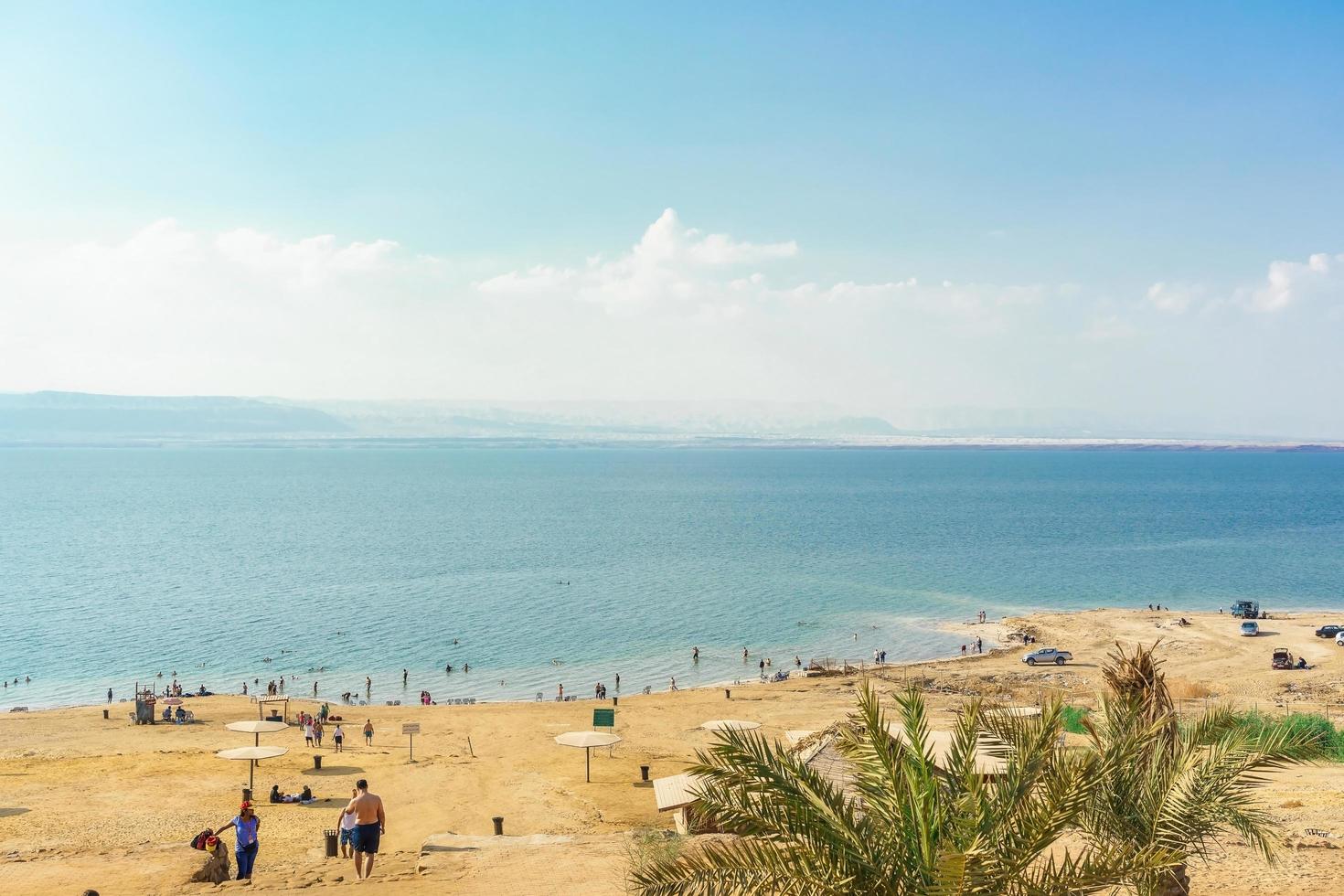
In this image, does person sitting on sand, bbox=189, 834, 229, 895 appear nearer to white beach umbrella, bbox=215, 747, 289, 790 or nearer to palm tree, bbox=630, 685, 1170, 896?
white beach umbrella, bbox=215, 747, 289, 790

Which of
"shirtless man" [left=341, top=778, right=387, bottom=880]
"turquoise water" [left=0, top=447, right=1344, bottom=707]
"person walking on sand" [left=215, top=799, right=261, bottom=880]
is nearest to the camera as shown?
"shirtless man" [left=341, top=778, right=387, bottom=880]

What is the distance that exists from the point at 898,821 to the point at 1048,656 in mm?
45910

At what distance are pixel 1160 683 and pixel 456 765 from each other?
905 inches

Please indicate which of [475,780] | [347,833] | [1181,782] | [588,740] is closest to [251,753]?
[475,780]

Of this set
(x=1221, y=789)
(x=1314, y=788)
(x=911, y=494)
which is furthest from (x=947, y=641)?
(x=911, y=494)

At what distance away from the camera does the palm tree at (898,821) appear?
8383 mm

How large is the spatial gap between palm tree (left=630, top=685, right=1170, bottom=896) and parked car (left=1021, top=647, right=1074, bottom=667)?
43983 mm

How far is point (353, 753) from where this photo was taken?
33219mm

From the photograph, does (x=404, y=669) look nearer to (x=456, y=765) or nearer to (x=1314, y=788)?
(x=456, y=765)

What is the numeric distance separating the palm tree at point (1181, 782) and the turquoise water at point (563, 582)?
39975 mm

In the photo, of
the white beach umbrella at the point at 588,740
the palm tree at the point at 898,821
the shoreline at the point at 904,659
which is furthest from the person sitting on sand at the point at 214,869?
the shoreline at the point at 904,659

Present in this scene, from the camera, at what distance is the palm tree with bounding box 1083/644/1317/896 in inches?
397

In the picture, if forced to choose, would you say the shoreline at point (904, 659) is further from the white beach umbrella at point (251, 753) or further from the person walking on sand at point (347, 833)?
the person walking on sand at point (347, 833)

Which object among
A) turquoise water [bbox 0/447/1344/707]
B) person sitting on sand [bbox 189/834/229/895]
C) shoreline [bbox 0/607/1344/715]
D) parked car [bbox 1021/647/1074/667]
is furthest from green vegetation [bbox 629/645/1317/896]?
parked car [bbox 1021/647/1074/667]
